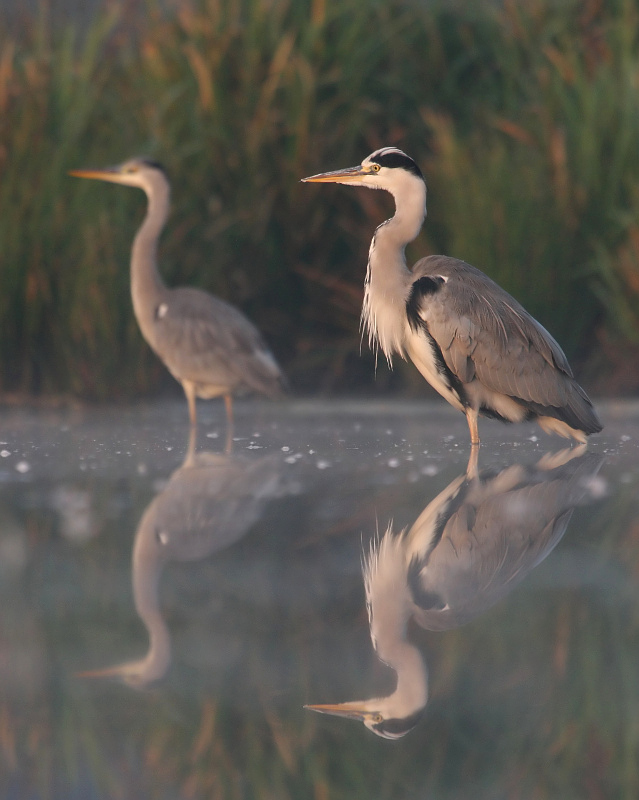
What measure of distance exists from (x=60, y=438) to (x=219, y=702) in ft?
12.7

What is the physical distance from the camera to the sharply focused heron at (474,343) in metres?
5.38

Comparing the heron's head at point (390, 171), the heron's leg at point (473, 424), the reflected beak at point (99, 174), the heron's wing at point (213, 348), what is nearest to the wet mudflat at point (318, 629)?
the heron's leg at point (473, 424)

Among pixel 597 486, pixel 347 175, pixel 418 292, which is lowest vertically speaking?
pixel 597 486

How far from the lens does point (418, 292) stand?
544cm

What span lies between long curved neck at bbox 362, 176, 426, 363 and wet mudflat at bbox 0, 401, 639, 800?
80cm

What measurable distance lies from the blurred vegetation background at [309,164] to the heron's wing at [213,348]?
41cm

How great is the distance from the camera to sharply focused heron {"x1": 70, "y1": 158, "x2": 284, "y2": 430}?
666 centimetres

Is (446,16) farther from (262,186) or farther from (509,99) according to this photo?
(262,186)

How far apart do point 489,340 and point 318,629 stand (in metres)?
2.99

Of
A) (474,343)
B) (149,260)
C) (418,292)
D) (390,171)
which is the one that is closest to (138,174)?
(149,260)

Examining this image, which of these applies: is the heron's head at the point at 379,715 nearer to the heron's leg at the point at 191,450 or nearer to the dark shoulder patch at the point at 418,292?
the heron's leg at the point at 191,450

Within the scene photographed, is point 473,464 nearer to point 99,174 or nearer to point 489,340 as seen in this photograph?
point 489,340

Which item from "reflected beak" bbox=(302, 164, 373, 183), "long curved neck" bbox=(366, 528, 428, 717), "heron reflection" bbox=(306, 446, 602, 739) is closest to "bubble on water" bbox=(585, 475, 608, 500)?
"heron reflection" bbox=(306, 446, 602, 739)

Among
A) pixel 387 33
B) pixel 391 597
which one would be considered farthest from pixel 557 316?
pixel 391 597
